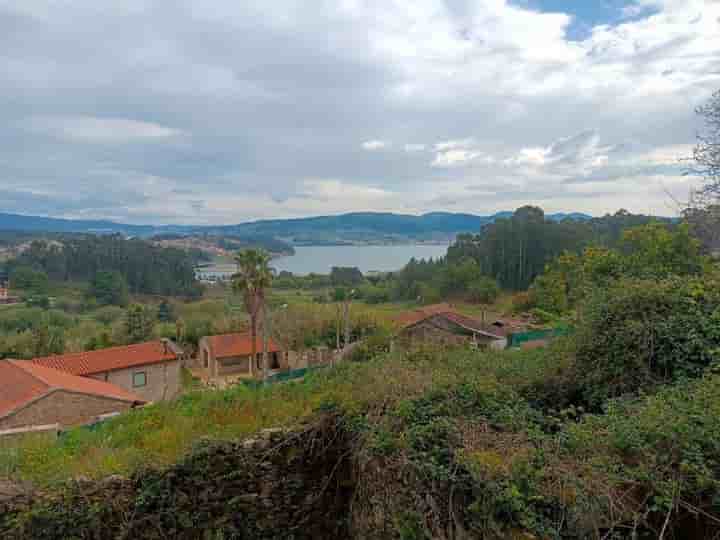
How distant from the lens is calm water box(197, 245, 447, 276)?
80.4 m

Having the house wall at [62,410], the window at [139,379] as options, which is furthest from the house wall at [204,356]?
the house wall at [62,410]

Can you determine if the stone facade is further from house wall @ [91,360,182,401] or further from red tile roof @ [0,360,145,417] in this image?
red tile roof @ [0,360,145,417]

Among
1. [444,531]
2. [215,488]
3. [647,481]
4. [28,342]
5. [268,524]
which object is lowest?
[28,342]

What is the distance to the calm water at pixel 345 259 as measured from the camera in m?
80.4

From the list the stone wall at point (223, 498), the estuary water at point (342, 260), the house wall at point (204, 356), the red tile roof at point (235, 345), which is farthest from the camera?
the estuary water at point (342, 260)

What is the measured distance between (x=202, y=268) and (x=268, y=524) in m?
81.8

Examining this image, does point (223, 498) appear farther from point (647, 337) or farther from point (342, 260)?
point (342, 260)

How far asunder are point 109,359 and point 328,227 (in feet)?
456

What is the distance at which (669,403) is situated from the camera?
3.25 metres

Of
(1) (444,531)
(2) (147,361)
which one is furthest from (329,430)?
(2) (147,361)

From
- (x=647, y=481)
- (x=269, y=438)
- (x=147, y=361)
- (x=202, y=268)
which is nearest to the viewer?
(x=647, y=481)

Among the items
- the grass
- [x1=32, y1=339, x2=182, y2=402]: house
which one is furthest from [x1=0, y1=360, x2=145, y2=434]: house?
the grass

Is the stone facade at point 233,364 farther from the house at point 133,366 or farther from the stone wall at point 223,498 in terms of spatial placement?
the stone wall at point 223,498

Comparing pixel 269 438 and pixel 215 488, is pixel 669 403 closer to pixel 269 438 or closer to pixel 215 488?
pixel 269 438
